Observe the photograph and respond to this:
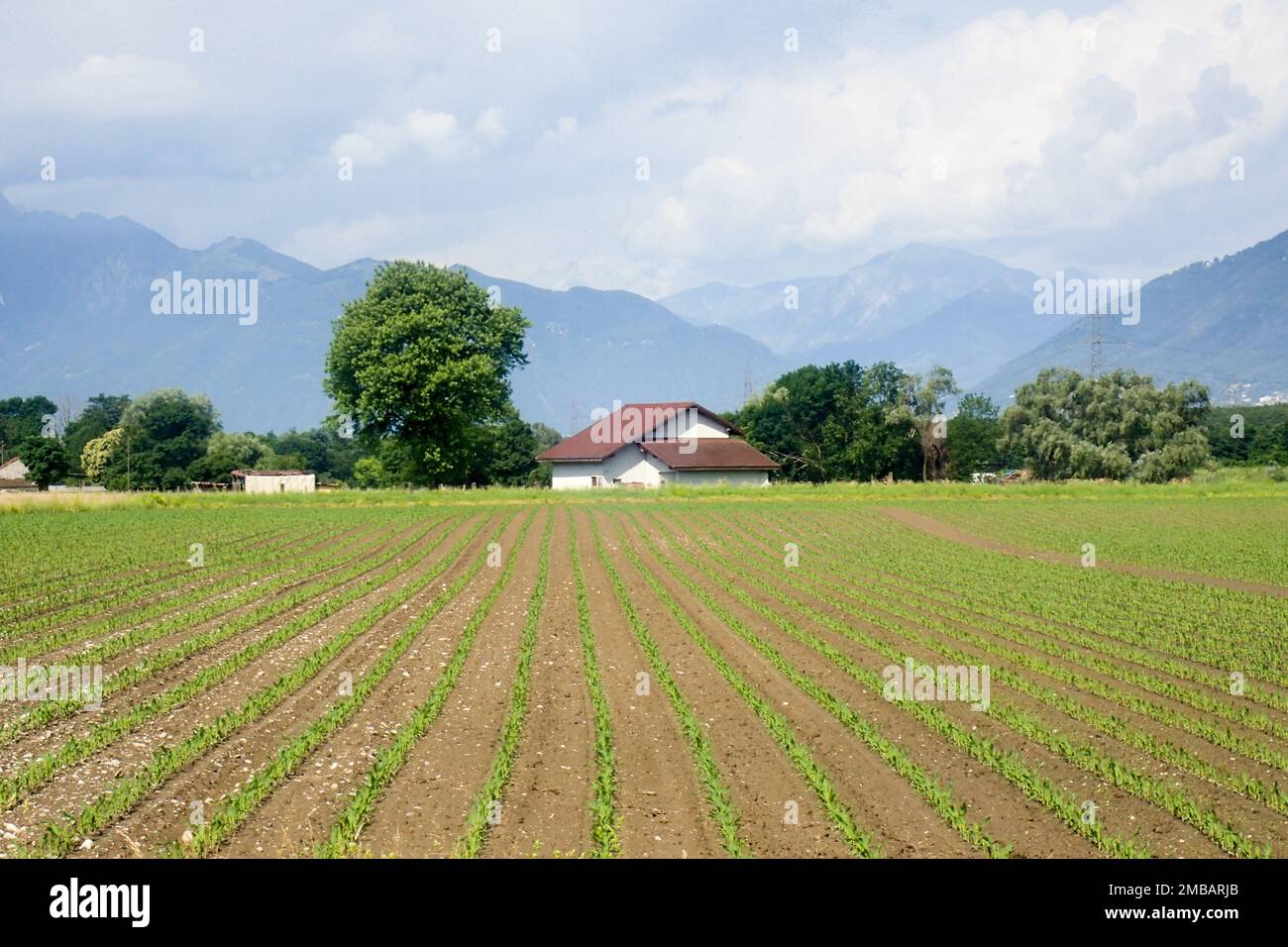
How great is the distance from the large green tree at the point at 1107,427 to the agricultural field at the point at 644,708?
5732 centimetres

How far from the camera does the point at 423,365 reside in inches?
2643

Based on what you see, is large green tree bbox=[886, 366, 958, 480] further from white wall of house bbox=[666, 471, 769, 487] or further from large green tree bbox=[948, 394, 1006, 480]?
white wall of house bbox=[666, 471, 769, 487]

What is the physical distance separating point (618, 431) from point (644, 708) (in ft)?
256

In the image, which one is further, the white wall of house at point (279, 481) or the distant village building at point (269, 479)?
the distant village building at point (269, 479)

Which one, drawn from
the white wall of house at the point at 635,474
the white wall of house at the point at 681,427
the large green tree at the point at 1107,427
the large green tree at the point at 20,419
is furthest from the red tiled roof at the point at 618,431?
the large green tree at the point at 20,419

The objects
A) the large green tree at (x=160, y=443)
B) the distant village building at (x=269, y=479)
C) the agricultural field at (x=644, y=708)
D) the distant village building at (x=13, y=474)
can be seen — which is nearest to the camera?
the agricultural field at (x=644, y=708)

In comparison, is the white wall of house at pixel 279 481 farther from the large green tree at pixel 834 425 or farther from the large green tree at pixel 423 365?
the large green tree at pixel 834 425

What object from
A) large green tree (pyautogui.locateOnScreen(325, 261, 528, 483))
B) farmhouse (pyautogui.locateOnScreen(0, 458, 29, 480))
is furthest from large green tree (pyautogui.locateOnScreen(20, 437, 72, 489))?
large green tree (pyautogui.locateOnScreen(325, 261, 528, 483))

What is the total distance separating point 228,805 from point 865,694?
8.16 m

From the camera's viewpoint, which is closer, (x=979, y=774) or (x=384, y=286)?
(x=979, y=774)

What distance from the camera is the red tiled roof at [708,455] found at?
81.4 metres
